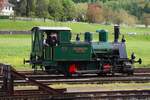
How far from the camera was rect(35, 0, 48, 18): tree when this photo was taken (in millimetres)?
119188

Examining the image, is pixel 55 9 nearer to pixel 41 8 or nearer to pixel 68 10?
pixel 41 8

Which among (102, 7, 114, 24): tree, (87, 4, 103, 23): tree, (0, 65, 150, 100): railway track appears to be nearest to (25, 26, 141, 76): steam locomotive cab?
(0, 65, 150, 100): railway track

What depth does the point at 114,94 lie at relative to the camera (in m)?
16.2

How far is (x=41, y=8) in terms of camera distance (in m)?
121

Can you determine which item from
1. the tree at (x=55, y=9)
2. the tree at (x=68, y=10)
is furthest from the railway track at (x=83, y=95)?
the tree at (x=68, y=10)

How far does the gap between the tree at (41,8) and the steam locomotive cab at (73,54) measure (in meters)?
94.3

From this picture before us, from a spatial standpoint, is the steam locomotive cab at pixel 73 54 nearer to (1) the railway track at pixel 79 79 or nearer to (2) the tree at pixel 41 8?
(1) the railway track at pixel 79 79

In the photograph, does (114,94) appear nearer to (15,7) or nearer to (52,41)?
(52,41)

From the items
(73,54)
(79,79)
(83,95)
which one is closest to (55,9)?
(73,54)

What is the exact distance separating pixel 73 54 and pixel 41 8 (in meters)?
98.6

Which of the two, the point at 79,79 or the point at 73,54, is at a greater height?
the point at 73,54

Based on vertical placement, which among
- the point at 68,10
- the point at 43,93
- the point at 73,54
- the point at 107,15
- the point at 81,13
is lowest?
the point at 43,93

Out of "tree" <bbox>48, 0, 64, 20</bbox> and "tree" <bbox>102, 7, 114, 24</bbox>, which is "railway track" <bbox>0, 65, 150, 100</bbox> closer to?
"tree" <bbox>48, 0, 64, 20</bbox>

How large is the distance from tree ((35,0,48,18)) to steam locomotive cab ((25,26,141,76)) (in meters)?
94.3
